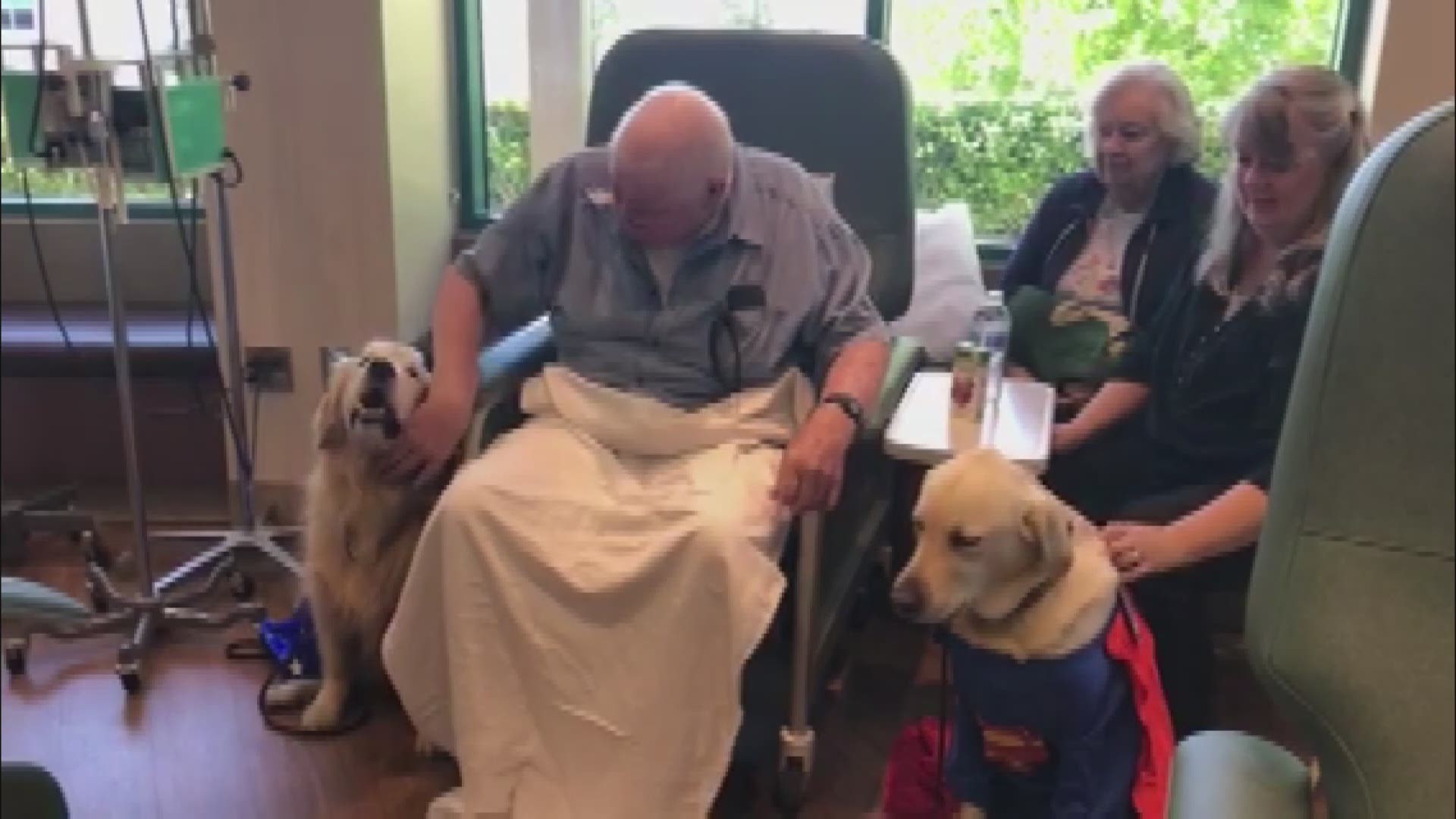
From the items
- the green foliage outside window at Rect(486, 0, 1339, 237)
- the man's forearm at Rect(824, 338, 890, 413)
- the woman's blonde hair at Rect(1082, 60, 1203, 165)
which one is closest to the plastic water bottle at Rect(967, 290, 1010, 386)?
the man's forearm at Rect(824, 338, 890, 413)

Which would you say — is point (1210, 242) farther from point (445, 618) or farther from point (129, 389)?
point (129, 389)

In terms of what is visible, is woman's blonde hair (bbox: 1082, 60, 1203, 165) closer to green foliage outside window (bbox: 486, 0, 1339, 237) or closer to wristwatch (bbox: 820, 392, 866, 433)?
green foliage outside window (bbox: 486, 0, 1339, 237)

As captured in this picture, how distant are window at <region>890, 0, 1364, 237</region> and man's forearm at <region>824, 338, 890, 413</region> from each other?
1.17 metres

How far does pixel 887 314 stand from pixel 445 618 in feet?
3.27

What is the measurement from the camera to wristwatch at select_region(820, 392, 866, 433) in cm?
194

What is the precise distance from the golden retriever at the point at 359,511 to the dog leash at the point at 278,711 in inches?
0.6

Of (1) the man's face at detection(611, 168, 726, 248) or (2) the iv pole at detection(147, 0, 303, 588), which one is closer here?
(1) the man's face at detection(611, 168, 726, 248)

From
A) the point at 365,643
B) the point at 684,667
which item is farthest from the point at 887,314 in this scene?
the point at 365,643

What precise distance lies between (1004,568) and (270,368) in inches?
73.0

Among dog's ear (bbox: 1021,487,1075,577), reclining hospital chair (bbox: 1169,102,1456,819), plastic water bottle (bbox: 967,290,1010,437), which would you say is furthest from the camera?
plastic water bottle (bbox: 967,290,1010,437)

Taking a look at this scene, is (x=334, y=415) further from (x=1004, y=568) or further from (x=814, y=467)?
(x=1004, y=568)

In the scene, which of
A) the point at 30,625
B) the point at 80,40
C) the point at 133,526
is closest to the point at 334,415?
the point at 133,526

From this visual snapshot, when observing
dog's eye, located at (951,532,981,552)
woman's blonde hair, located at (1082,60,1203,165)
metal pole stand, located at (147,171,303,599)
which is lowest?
metal pole stand, located at (147,171,303,599)

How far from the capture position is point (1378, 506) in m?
0.93
